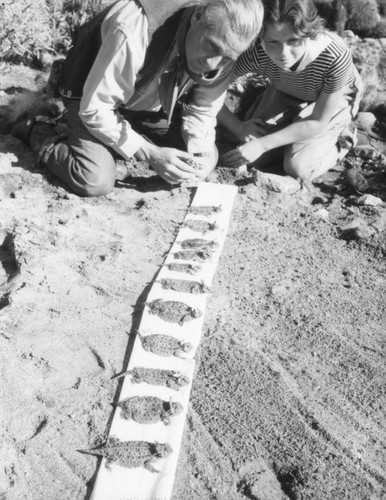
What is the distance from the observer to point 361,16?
5.77m

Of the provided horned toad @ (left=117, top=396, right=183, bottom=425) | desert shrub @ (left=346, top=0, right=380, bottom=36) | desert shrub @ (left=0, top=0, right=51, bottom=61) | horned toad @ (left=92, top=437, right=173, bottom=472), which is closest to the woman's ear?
horned toad @ (left=117, top=396, right=183, bottom=425)

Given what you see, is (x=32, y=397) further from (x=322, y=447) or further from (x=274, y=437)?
(x=322, y=447)

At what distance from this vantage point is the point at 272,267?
3320 millimetres

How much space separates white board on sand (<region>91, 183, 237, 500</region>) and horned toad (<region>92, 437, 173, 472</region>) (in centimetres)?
2

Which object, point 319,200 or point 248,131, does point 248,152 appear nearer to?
point 248,131

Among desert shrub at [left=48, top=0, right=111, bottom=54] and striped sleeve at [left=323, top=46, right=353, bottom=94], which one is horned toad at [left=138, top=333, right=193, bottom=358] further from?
A: desert shrub at [left=48, top=0, right=111, bottom=54]

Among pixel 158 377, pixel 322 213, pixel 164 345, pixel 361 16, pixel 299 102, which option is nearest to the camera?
pixel 158 377

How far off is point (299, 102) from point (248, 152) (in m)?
0.54

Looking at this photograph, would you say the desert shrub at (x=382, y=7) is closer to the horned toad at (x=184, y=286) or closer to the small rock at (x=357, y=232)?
the small rock at (x=357, y=232)

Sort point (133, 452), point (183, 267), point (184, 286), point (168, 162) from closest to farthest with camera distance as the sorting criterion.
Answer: point (133, 452) < point (184, 286) < point (183, 267) < point (168, 162)

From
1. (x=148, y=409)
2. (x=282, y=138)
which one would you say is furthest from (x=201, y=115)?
(x=148, y=409)

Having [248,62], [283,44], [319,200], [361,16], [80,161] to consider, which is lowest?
[319,200]

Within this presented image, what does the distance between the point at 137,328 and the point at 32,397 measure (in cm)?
57

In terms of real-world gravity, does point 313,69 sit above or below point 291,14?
below
